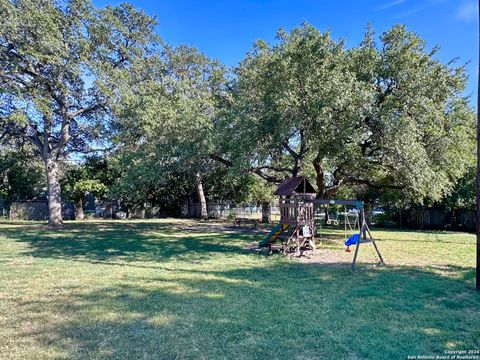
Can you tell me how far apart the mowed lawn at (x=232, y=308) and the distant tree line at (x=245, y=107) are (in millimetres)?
4090

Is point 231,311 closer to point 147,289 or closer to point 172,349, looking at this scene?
point 172,349

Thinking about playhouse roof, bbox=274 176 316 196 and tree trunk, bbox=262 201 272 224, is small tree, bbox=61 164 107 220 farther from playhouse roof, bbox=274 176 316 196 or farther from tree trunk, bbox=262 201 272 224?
playhouse roof, bbox=274 176 316 196

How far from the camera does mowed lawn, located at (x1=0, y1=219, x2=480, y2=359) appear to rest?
3.42m

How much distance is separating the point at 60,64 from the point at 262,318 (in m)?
16.5

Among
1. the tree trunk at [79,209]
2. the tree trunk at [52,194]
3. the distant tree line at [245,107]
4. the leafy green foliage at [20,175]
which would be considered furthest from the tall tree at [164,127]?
the leafy green foliage at [20,175]

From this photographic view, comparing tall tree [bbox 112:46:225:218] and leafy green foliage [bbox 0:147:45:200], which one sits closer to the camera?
tall tree [bbox 112:46:225:218]

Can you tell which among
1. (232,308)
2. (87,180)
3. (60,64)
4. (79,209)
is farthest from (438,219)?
(79,209)

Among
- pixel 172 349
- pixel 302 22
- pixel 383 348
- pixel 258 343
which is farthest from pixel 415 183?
pixel 172 349

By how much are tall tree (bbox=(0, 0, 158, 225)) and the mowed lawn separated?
11.0m

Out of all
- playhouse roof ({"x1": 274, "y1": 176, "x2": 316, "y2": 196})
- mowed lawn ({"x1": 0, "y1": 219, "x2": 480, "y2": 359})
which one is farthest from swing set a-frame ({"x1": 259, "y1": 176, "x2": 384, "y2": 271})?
mowed lawn ({"x1": 0, "y1": 219, "x2": 480, "y2": 359})

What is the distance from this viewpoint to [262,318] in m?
4.24

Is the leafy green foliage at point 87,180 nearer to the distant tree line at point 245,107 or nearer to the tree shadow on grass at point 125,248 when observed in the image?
the distant tree line at point 245,107

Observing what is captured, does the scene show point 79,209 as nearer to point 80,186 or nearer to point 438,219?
point 80,186

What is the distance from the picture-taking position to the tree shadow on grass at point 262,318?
3.39 meters
